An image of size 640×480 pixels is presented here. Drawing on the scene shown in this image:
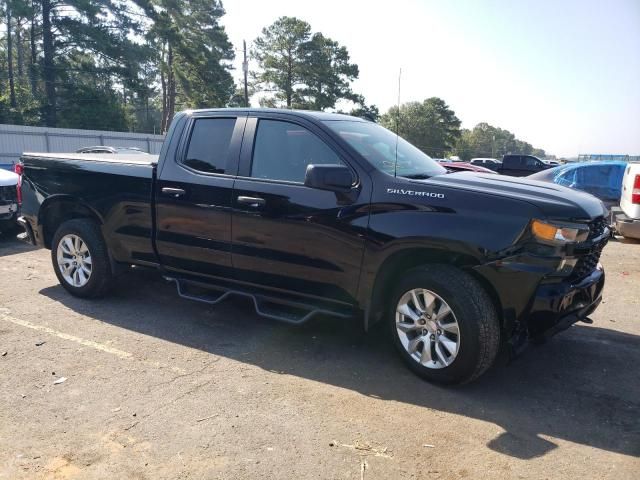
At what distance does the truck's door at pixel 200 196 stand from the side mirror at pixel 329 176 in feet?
3.05

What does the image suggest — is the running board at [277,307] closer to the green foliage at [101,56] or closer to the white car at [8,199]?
the white car at [8,199]

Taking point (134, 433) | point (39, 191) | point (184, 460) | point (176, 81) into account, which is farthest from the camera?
point (176, 81)

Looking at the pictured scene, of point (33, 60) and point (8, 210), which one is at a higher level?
point (33, 60)

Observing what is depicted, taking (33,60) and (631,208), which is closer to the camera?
(631,208)

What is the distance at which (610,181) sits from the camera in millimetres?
11977

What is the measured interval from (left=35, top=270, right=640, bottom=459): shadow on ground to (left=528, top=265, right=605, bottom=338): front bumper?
1.64 ft

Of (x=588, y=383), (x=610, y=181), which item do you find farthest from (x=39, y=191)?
(x=610, y=181)

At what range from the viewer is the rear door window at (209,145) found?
15.1ft

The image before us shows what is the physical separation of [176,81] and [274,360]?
148 ft

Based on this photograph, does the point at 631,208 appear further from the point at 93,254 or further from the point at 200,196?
the point at 93,254

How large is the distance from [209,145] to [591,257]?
323 cm

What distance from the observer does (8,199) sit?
827 centimetres

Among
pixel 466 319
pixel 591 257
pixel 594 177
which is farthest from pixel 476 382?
pixel 594 177

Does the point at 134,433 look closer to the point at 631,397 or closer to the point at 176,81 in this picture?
the point at 631,397
